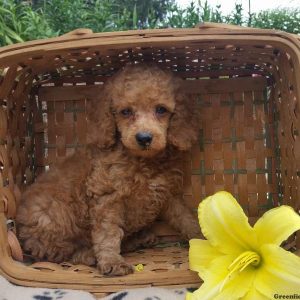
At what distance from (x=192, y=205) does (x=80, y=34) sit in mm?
1064

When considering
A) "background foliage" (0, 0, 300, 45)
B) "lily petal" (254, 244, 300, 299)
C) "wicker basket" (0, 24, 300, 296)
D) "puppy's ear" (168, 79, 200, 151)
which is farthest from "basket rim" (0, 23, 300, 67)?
"background foliage" (0, 0, 300, 45)

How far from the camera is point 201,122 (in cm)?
241

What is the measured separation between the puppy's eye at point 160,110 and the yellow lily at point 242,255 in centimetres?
54

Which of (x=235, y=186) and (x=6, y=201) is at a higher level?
(x=6, y=201)

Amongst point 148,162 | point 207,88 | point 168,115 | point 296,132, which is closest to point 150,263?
point 148,162

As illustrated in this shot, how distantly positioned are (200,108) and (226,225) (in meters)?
0.95

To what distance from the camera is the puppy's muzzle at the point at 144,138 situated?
6.25 feet

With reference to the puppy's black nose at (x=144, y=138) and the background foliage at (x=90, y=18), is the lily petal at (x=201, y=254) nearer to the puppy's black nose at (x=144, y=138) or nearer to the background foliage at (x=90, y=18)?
the puppy's black nose at (x=144, y=138)

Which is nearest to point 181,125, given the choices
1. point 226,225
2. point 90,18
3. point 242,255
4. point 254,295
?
point 226,225

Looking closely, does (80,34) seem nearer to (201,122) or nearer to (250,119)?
(201,122)

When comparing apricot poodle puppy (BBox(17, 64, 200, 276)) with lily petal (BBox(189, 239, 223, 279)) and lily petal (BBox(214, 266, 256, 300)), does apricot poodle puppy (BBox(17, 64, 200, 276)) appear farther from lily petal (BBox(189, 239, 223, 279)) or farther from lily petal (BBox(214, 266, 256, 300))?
lily petal (BBox(214, 266, 256, 300))

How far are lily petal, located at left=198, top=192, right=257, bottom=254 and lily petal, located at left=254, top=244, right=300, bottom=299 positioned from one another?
0.11m

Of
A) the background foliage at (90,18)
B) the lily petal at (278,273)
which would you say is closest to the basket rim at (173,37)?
the lily petal at (278,273)

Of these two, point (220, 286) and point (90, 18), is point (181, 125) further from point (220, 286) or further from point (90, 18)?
point (90, 18)
